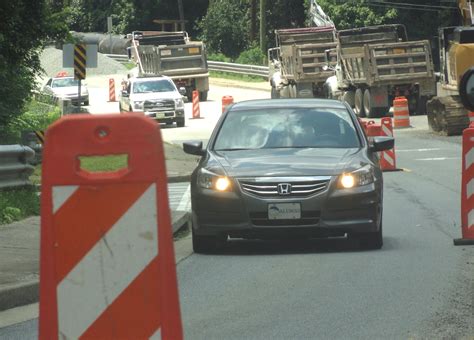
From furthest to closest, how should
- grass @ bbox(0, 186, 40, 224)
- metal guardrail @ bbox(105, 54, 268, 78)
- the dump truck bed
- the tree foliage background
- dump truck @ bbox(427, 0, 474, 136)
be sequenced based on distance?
metal guardrail @ bbox(105, 54, 268, 78), the dump truck bed, dump truck @ bbox(427, 0, 474, 136), the tree foliage background, grass @ bbox(0, 186, 40, 224)

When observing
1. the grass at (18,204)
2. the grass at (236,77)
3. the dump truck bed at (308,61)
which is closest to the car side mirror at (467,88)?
the grass at (18,204)

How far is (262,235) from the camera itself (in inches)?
480

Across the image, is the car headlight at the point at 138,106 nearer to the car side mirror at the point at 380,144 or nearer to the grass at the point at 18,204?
the grass at the point at 18,204

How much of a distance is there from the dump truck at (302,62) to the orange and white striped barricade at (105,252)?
4097 cm

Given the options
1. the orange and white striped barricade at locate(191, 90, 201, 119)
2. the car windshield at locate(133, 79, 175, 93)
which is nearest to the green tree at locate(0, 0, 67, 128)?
the car windshield at locate(133, 79, 175, 93)

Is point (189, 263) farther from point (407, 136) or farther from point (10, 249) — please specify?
point (407, 136)

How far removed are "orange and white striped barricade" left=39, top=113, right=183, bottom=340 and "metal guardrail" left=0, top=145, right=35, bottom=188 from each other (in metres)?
10.7

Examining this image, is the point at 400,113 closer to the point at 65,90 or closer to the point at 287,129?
the point at 65,90

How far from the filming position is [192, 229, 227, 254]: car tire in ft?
40.8

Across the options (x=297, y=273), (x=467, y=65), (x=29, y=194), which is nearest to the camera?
(x=297, y=273)

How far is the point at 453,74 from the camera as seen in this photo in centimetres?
3397

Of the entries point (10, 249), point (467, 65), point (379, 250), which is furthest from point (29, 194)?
point (467, 65)

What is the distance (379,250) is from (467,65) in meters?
20.4

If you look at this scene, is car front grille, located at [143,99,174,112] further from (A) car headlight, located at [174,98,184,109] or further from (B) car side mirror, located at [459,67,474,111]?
(B) car side mirror, located at [459,67,474,111]
